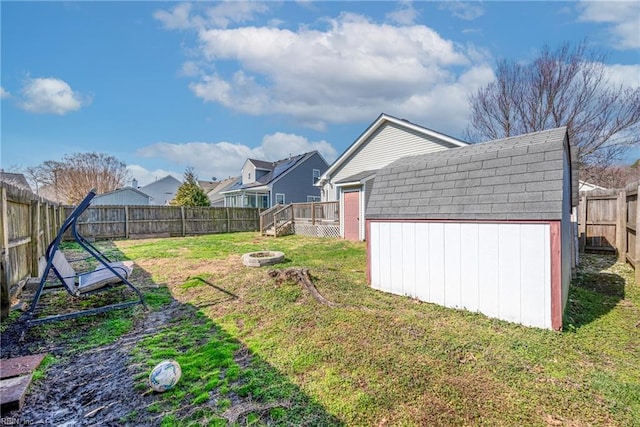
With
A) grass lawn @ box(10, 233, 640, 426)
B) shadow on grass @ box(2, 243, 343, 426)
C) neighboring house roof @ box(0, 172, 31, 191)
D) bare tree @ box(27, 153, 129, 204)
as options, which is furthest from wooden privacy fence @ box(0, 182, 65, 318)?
bare tree @ box(27, 153, 129, 204)

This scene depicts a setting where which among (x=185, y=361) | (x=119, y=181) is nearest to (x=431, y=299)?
(x=185, y=361)

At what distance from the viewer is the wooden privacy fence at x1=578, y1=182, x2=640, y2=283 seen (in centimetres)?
760

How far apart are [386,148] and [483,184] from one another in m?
10.2

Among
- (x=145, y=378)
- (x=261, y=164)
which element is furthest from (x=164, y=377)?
(x=261, y=164)

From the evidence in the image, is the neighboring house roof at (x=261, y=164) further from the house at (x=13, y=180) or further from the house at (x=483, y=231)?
the house at (x=483, y=231)

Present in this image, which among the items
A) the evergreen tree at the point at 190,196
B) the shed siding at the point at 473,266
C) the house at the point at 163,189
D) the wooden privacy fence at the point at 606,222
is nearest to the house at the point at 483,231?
the shed siding at the point at 473,266

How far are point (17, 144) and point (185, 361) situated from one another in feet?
83.2

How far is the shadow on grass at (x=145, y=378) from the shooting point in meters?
2.32

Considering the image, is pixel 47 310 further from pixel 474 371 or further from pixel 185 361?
pixel 474 371

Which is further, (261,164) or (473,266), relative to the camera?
(261,164)

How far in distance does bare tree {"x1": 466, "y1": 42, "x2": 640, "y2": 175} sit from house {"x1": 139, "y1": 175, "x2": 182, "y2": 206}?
37.0 meters

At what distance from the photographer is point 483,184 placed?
4543 mm

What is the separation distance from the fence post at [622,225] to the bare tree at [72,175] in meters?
36.5

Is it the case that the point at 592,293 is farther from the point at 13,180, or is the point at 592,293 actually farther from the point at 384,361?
the point at 13,180
